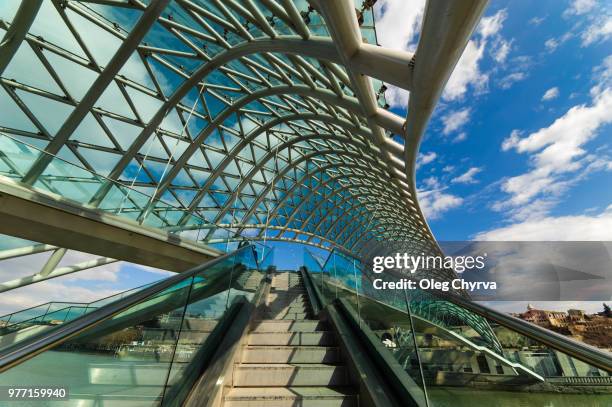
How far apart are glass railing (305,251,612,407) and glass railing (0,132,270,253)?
9.19 m

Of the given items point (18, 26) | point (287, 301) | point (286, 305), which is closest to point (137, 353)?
point (286, 305)

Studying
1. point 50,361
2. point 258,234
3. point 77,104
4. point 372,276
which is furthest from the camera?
A: point 258,234

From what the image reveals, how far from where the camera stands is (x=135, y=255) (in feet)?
38.5

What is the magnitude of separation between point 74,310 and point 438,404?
231 inches

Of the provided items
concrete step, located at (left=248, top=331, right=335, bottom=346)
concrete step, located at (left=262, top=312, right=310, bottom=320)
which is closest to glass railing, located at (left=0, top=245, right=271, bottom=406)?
concrete step, located at (left=248, top=331, right=335, bottom=346)

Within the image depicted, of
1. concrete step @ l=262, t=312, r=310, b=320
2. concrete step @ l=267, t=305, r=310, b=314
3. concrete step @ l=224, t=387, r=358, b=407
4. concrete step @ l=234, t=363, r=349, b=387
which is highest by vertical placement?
concrete step @ l=267, t=305, r=310, b=314

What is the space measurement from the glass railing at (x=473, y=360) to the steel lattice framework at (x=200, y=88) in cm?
379

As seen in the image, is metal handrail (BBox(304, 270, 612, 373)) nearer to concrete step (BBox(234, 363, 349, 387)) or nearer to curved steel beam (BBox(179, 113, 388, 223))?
concrete step (BBox(234, 363, 349, 387))

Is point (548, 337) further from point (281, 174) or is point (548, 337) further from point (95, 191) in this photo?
point (281, 174)

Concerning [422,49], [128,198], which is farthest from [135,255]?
[422,49]

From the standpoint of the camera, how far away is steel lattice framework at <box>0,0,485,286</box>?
6.26 meters

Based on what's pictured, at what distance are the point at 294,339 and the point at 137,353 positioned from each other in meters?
→ 2.60

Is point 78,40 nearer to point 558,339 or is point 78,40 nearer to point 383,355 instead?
point 383,355

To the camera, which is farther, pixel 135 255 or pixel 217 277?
pixel 135 255
